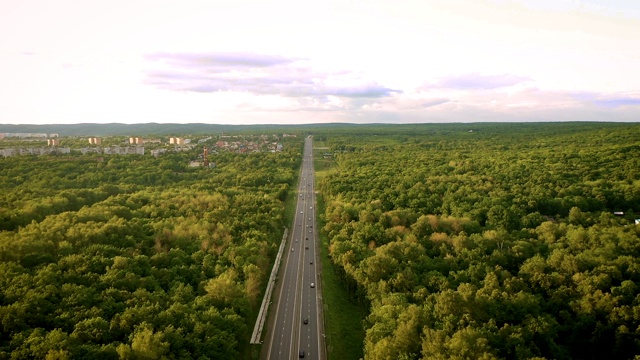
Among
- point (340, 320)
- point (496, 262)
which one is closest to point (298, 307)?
point (340, 320)

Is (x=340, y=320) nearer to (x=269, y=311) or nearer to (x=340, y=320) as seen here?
(x=340, y=320)

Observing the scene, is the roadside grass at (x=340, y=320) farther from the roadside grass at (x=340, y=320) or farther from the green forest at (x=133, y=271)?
the green forest at (x=133, y=271)

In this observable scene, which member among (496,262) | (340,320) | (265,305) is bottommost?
(340,320)

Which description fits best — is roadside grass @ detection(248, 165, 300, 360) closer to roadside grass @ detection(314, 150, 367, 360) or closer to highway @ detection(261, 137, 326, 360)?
highway @ detection(261, 137, 326, 360)

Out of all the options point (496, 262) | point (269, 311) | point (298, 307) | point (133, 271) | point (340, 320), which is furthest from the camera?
point (298, 307)

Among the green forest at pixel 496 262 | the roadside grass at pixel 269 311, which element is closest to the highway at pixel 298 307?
the roadside grass at pixel 269 311

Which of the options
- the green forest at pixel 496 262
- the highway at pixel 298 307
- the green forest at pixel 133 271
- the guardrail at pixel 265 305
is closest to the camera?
the green forest at pixel 133 271
